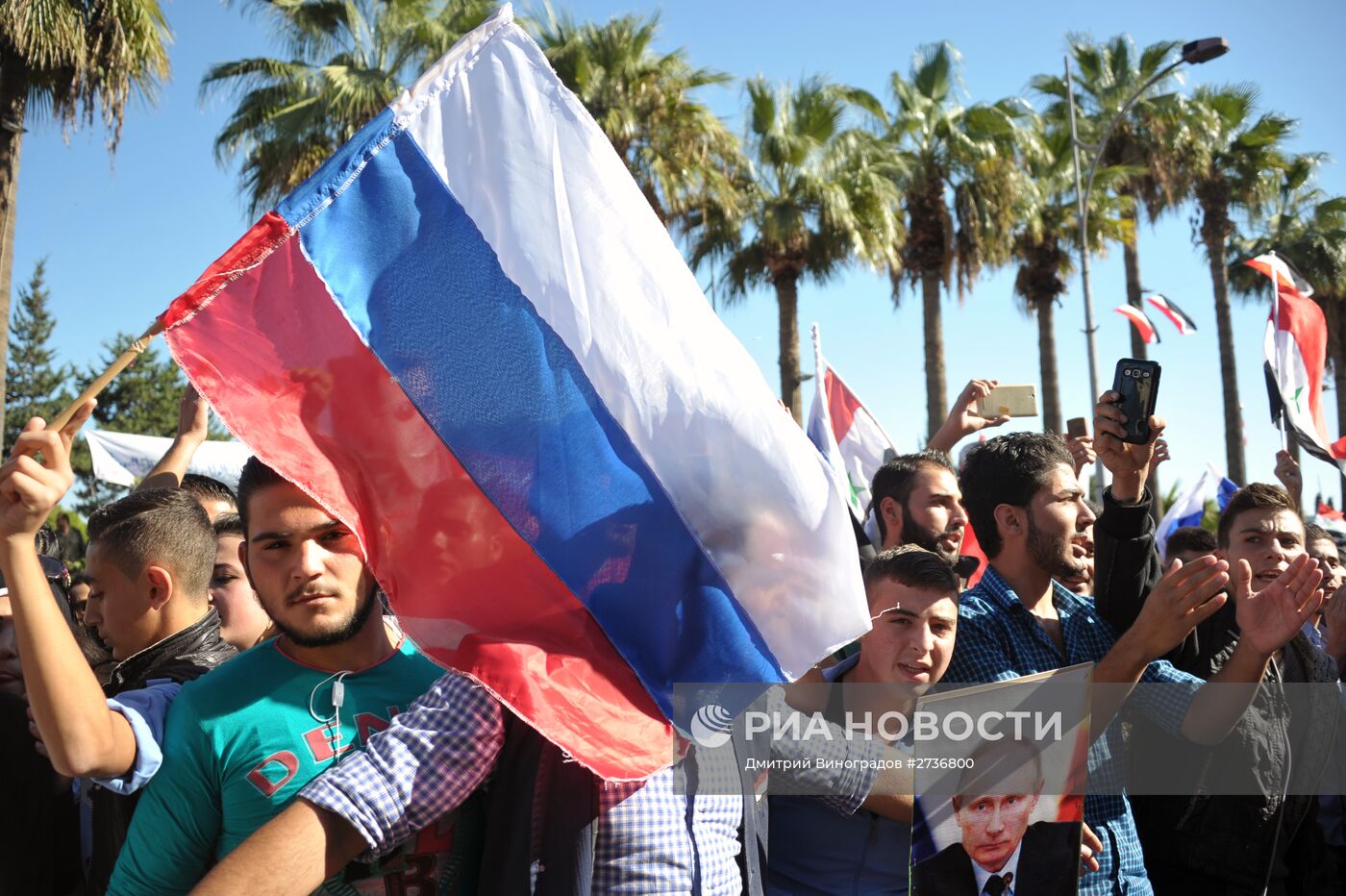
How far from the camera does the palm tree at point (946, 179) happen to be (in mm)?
19406

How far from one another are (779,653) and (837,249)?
15978 mm

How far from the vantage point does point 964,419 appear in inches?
204


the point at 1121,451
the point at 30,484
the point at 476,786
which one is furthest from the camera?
the point at 1121,451

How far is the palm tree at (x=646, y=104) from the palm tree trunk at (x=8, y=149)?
19.2ft

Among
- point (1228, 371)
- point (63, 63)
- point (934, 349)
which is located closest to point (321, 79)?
point (63, 63)

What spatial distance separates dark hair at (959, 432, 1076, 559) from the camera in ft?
11.6

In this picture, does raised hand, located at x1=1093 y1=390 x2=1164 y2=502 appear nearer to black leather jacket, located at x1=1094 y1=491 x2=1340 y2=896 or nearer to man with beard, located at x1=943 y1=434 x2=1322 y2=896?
black leather jacket, located at x1=1094 y1=491 x2=1340 y2=896

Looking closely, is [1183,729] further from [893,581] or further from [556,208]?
[556,208]

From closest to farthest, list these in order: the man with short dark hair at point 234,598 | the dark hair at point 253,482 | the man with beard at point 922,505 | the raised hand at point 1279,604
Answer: the dark hair at point 253,482 < the raised hand at point 1279,604 < the man with short dark hair at point 234,598 < the man with beard at point 922,505

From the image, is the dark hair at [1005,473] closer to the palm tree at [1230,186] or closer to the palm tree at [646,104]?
the palm tree at [646,104]

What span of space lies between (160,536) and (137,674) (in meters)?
0.38

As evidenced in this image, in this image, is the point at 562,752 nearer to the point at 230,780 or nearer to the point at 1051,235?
the point at 230,780

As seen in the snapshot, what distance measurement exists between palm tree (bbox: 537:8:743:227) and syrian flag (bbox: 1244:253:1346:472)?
898 cm

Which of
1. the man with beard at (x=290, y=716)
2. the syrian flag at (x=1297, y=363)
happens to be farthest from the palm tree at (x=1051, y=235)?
the man with beard at (x=290, y=716)
